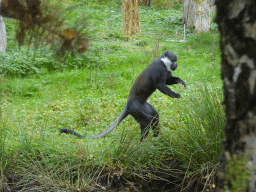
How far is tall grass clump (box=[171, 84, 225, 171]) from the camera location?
108 inches

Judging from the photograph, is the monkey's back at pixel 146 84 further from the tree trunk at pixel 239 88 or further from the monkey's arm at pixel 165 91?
the tree trunk at pixel 239 88

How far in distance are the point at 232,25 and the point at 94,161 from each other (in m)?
2.14

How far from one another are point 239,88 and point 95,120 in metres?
3.51

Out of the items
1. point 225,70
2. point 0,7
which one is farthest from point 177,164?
point 0,7

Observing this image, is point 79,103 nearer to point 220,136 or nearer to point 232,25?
point 220,136

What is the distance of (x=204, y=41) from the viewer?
6887 mm

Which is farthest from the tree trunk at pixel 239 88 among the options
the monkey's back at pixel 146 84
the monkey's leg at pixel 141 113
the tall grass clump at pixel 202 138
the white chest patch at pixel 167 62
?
the white chest patch at pixel 167 62

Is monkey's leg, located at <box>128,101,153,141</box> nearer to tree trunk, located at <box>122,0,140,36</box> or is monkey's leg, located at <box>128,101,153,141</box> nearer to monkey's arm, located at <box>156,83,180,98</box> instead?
monkey's arm, located at <box>156,83,180,98</box>

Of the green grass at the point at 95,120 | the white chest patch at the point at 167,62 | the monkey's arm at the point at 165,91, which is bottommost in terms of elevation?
the green grass at the point at 95,120

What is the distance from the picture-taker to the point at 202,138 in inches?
111

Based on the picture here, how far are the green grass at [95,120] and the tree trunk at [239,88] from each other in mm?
673

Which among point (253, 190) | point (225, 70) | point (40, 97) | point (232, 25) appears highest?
point (232, 25)

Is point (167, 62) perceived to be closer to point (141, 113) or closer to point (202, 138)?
point (141, 113)

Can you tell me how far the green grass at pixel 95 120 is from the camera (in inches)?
112
